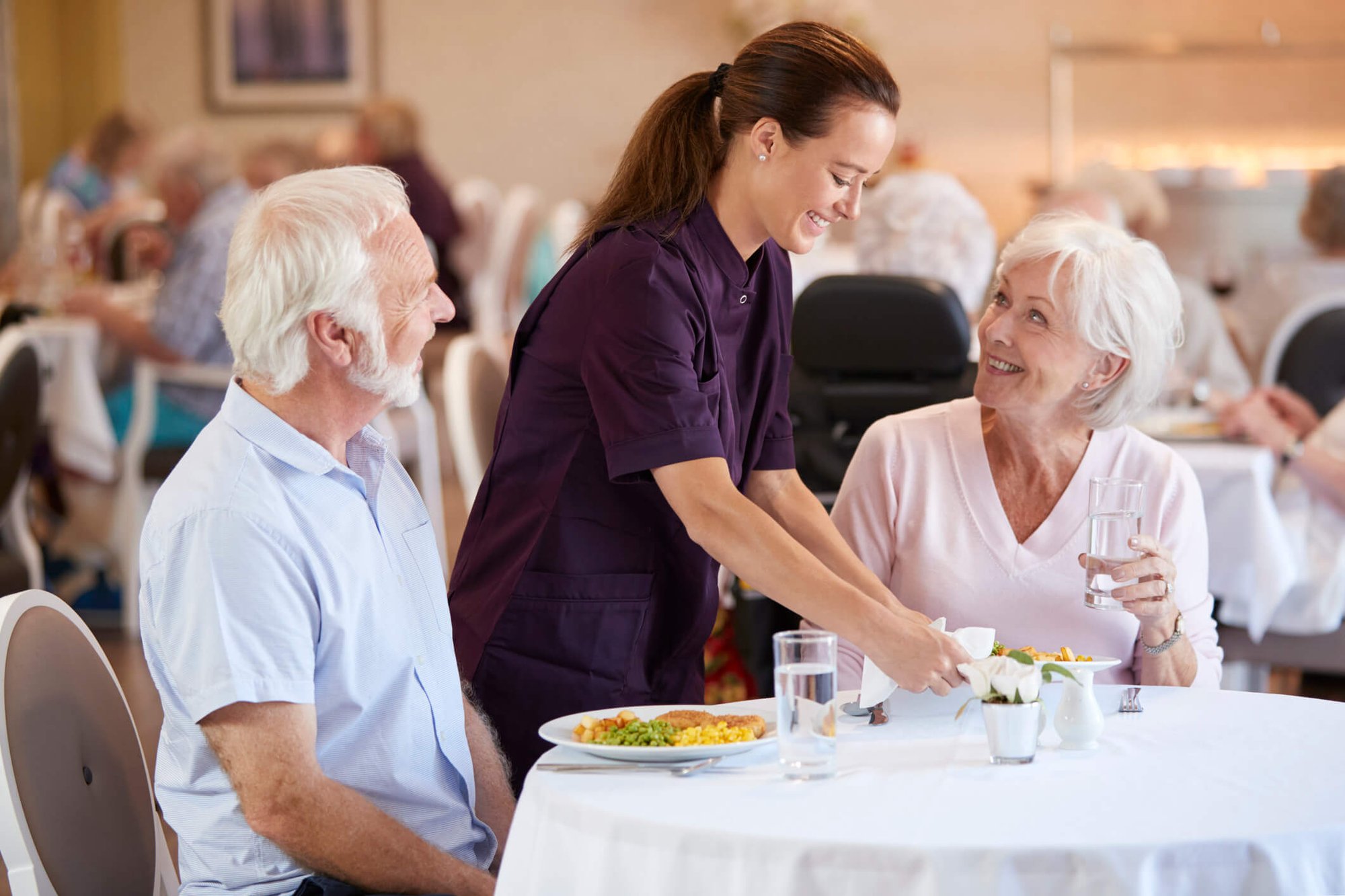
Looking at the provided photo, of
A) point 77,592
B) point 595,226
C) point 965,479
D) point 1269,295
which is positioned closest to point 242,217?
point 595,226

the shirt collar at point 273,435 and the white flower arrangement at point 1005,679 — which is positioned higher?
the shirt collar at point 273,435

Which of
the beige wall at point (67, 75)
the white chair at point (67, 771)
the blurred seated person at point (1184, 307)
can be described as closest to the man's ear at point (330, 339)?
the white chair at point (67, 771)

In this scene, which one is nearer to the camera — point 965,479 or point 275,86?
point 965,479

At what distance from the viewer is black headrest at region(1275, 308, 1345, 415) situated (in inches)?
151

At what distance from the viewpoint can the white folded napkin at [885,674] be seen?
140cm

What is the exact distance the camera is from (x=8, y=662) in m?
1.40

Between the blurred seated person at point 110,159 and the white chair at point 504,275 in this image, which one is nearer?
the white chair at point 504,275

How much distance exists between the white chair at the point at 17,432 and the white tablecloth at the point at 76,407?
0.78m

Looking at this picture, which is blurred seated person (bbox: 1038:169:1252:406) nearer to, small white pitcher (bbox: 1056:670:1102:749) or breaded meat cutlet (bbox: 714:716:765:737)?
small white pitcher (bbox: 1056:670:1102:749)

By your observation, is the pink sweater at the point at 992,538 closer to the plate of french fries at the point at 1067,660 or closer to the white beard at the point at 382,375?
the plate of french fries at the point at 1067,660

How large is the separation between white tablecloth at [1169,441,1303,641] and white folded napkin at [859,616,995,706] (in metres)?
1.69

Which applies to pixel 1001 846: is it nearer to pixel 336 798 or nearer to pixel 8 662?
pixel 336 798

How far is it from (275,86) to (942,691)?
352 inches

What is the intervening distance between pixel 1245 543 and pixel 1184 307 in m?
1.79
